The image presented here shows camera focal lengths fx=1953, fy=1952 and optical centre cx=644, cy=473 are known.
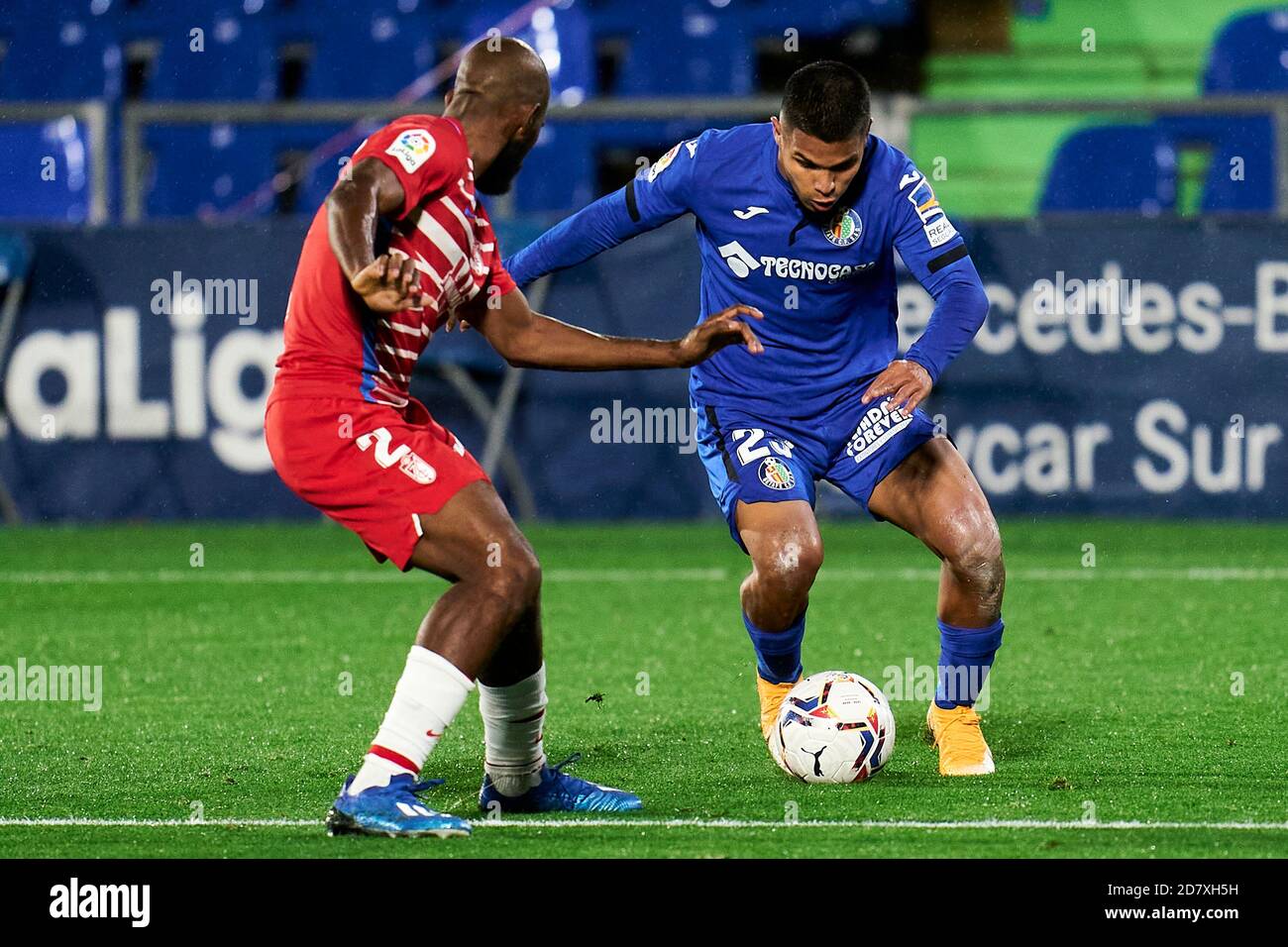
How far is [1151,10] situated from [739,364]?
39.8 ft

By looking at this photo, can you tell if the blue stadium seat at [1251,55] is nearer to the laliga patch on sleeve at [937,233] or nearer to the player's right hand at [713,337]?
the laliga patch on sleeve at [937,233]

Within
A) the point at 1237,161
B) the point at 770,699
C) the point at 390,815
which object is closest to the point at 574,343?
the point at 390,815

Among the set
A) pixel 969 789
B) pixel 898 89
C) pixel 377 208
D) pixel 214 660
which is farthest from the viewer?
pixel 898 89

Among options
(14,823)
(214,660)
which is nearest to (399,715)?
(14,823)

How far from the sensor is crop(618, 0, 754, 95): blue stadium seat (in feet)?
52.6

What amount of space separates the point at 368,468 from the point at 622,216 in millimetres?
1621

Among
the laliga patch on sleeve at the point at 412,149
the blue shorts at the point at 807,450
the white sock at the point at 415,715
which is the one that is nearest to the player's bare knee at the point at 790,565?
the blue shorts at the point at 807,450

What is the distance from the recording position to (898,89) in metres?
16.7

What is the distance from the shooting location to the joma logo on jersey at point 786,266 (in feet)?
18.8

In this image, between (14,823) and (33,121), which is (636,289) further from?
(14,823)

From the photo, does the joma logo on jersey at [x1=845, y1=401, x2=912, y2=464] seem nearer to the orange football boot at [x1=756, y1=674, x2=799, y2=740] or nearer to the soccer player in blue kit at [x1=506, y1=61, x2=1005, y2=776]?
the soccer player in blue kit at [x1=506, y1=61, x2=1005, y2=776]

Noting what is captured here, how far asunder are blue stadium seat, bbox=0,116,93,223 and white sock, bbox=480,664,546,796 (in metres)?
8.95

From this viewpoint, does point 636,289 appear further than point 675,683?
Yes

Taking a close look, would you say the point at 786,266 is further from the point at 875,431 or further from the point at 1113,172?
the point at 1113,172
